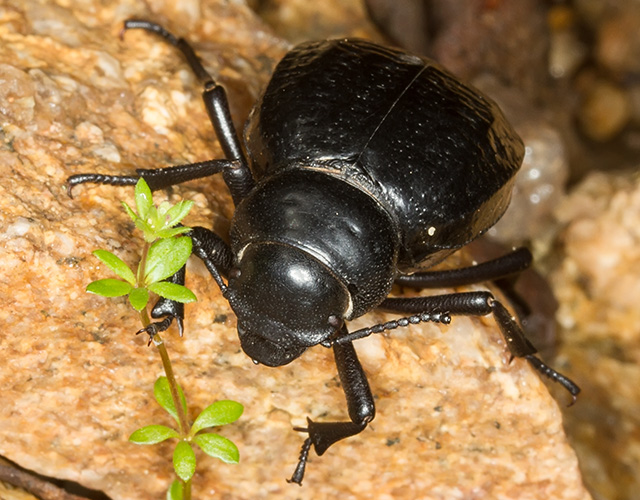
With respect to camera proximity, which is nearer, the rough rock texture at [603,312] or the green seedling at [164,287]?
the green seedling at [164,287]

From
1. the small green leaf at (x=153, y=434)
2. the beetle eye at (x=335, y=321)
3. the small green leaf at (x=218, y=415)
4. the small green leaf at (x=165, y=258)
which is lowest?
the small green leaf at (x=153, y=434)

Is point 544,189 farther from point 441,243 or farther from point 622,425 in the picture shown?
point 441,243

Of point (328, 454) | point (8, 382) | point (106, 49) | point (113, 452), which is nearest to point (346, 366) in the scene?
point (328, 454)

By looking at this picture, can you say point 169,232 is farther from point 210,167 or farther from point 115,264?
point 210,167

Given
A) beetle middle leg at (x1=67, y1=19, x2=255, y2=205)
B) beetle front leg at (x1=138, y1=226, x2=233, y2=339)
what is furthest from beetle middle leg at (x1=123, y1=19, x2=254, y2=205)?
beetle front leg at (x1=138, y1=226, x2=233, y2=339)

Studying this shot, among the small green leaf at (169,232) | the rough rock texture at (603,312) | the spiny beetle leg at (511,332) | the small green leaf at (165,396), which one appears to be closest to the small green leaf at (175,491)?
the small green leaf at (165,396)

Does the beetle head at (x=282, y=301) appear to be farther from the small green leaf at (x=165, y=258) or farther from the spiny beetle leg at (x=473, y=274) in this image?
the spiny beetle leg at (x=473, y=274)
